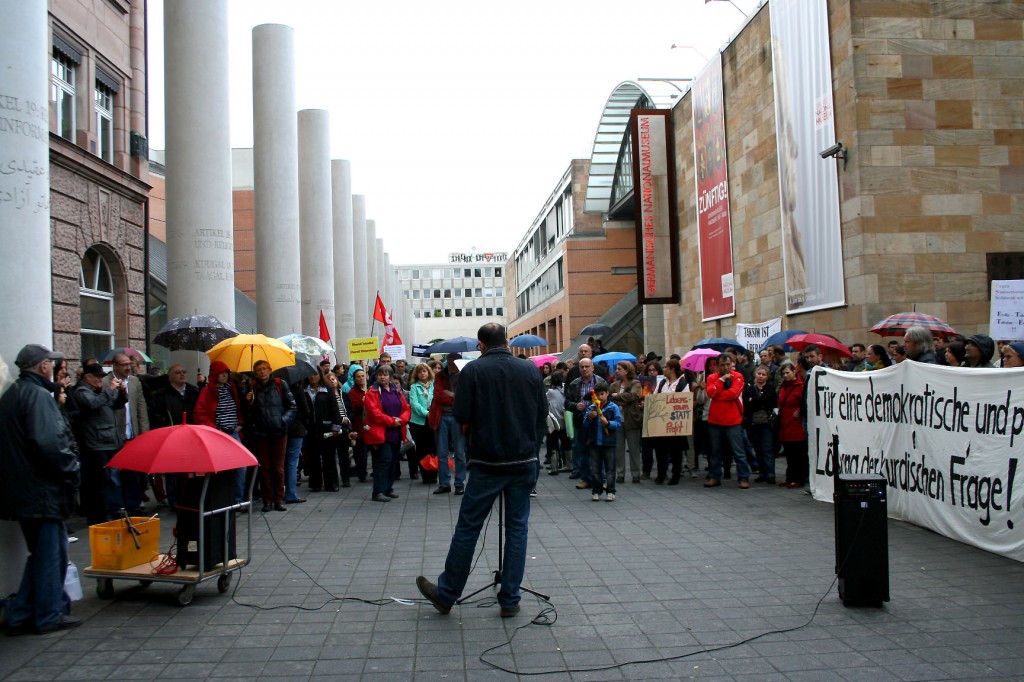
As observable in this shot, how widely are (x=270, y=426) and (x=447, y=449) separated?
9.40 ft

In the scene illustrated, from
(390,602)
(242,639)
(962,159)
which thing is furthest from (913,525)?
(962,159)

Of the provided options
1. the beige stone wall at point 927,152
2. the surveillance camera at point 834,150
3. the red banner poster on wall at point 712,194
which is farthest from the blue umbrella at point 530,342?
the surveillance camera at point 834,150

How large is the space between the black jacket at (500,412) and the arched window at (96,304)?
12437mm

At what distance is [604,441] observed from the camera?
1190 cm

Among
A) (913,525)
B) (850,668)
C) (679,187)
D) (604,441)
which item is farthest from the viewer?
(679,187)

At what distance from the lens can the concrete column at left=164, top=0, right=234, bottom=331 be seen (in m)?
15.4

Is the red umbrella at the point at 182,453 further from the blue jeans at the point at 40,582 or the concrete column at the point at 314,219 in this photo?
the concrete column at the point at 314,219

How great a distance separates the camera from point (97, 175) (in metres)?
16.3

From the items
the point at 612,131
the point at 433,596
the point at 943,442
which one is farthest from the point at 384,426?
the point at 612,131

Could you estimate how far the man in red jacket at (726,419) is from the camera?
508 inches

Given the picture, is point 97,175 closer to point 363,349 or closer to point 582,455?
point 363,349

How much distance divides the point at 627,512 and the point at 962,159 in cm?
1229

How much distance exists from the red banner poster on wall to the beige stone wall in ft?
24.6

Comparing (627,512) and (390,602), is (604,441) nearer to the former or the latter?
(627,512)
